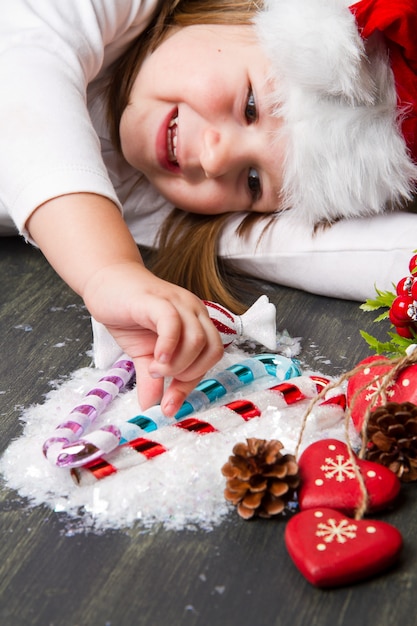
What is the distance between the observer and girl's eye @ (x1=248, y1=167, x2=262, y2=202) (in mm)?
1080

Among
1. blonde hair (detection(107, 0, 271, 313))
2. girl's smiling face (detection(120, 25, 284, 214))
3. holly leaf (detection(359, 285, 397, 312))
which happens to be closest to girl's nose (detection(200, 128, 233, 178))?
girl's smiling face (detection(120, 25, 284, 214))

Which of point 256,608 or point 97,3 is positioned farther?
point 97,3

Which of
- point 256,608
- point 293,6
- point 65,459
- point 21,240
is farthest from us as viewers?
point 21,240

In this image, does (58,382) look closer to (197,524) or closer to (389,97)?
(197,524)

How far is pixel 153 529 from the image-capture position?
2.04 feet

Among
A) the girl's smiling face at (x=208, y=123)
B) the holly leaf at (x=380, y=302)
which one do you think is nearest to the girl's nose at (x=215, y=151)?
the girl's smiling face at (x=208, y=123)

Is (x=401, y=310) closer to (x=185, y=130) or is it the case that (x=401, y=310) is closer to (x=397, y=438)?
(x=397, y=438)

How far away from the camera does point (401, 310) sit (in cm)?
82

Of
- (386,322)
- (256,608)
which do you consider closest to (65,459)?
(256,608)

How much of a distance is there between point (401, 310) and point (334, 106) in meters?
0.29

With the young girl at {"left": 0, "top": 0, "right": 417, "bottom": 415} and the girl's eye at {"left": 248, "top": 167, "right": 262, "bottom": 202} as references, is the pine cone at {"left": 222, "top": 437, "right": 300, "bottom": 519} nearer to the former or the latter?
the young girl at {"left": 0, "top": 0, "right": 417, "bottom": 415}

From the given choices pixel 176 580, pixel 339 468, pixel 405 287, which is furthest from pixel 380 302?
pixel 176 580

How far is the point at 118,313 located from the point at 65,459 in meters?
0.14

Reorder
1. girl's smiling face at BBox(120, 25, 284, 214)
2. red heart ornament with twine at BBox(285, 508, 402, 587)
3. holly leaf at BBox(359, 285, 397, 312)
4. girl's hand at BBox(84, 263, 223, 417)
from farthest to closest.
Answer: girl's smiling face at BBox(120, 25, 284, 214) → holly leaf at BBox(359, 285, 397, 312) → girl's hand at BBox(84, 263, 223, 417) → red heart ornament with twine at BBox(285, 508, 402, 587)
